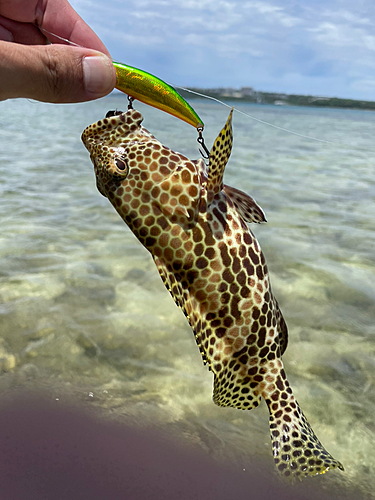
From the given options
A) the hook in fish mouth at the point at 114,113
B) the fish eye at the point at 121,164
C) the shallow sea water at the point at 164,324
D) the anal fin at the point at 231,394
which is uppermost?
the hook in fish mouth at the point at 114,113

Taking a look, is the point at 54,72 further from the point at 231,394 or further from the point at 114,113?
the point at 231,394

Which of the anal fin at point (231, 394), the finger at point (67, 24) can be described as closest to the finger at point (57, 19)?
the finger at point (67, 24)

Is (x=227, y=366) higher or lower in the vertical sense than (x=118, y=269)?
higher

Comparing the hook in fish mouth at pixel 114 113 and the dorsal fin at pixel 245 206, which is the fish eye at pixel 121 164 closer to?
the hook in fish mouth at pixel 114 113

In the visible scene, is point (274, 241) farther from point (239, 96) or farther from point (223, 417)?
point (239, 96)

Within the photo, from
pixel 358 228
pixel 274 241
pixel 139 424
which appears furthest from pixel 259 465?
pixel 358 228

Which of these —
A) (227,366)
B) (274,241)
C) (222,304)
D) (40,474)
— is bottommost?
(40,474)

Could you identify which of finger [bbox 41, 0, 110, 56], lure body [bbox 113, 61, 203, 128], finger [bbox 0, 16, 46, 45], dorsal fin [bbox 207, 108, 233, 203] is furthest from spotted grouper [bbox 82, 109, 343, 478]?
finger [bbox 0, 16, 46, 45]

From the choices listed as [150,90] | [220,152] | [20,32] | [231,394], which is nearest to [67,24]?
[20,32]
